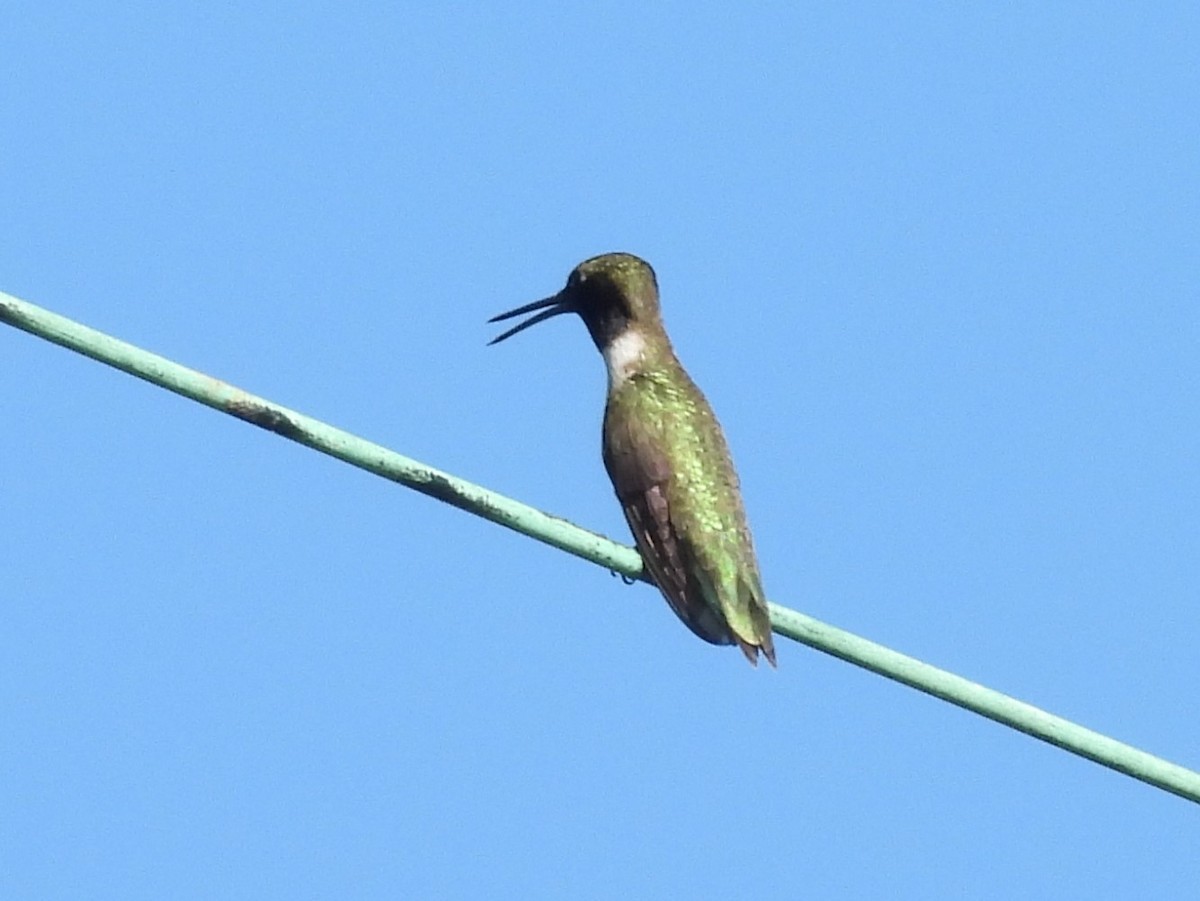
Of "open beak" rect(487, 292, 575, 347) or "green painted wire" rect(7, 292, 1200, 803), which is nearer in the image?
"green painted wire" rect(7, 292, 1200, 803)

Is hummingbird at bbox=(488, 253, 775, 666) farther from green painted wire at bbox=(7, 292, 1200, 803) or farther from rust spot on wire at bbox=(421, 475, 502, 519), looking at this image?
rust spot on wire at bbox=(421, 475, 502, 519)

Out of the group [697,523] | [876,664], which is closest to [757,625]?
[697,523]

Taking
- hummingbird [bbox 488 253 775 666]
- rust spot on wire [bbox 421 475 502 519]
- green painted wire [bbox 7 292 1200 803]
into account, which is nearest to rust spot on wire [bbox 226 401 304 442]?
green painted wire [bbox 7 292 1200 803]

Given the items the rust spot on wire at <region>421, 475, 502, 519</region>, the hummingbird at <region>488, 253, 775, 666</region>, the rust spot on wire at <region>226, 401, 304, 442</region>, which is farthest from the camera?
the hummingbird at <region>488, 253, 775, 666</region>

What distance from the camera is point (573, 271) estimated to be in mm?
10992

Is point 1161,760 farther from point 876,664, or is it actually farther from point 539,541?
point 539,541

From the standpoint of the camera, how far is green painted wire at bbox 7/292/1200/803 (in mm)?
6191

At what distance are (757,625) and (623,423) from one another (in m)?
1.51

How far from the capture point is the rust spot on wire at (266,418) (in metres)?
6.18

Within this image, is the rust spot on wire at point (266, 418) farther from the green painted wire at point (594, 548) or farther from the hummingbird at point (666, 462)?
the hummingbird at point (666, 462)

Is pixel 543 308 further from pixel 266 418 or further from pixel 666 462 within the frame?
pixel 266 418

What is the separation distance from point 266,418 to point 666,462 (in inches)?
137

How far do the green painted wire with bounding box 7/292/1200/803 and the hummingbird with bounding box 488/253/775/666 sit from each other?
77.1 inches

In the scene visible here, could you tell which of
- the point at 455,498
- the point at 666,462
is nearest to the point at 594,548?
the point at 455,498
